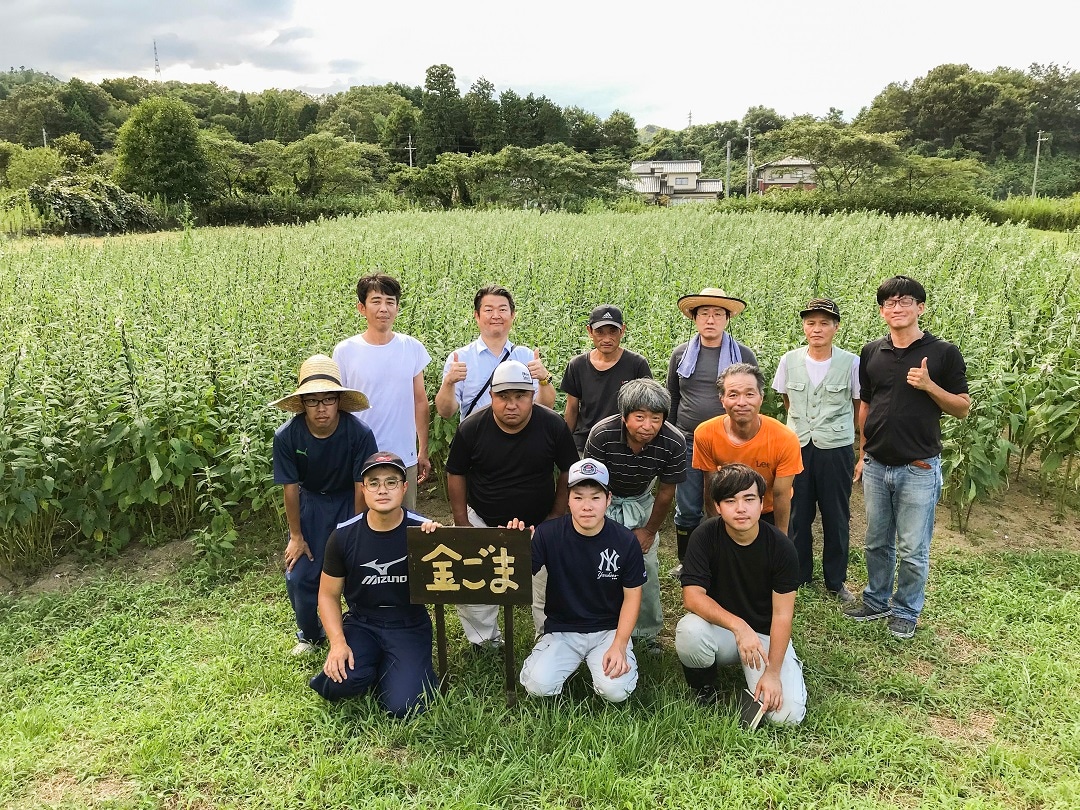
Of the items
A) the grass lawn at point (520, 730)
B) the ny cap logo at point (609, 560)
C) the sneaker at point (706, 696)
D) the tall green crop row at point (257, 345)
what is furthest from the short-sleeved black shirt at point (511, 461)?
the tall green crop row at point (257, 345)

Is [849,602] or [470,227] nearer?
[849,602]

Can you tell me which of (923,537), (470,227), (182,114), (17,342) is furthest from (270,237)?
(182,114)

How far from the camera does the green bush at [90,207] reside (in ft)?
71.8

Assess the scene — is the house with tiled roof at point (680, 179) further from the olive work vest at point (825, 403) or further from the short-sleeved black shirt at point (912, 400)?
the short-sleeved black shirt at point (912, 400)

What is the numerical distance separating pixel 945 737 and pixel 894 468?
1.28 meters

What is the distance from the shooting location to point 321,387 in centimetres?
322

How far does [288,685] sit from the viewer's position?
324cm

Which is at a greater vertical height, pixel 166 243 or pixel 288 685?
pixel 166 243

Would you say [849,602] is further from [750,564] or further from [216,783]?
[216,783]

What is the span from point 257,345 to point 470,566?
A: 3.00 m

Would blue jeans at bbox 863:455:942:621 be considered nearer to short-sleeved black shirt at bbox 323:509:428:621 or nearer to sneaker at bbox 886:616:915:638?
sneaker at bbox 886:616:915:638

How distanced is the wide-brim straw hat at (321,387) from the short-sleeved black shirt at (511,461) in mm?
556

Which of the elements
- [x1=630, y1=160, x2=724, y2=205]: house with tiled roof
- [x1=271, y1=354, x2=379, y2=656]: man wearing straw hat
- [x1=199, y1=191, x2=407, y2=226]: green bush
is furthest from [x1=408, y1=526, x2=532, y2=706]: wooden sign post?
[x1=630, y1=160, x2=724, y2=205]: house with tiled roof

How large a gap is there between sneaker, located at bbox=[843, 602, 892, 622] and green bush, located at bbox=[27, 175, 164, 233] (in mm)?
25026
